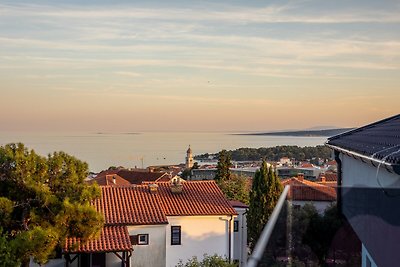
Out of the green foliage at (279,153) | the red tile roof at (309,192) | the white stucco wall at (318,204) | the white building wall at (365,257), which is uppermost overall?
the green foliage at (279,153)

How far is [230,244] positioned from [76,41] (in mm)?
20711

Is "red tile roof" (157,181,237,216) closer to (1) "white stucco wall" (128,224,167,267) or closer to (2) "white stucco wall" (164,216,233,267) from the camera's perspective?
(2) "white stucco wall" (164,216,233,267)

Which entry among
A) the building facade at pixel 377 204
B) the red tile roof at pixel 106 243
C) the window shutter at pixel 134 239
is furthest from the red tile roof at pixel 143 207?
the building facade at pixel 377 204

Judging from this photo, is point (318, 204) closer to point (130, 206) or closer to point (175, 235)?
point (175, 235)

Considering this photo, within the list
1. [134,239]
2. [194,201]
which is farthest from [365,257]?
[194,201]

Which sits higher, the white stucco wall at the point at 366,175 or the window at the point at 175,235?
the white stucco wall at the point at 366,175

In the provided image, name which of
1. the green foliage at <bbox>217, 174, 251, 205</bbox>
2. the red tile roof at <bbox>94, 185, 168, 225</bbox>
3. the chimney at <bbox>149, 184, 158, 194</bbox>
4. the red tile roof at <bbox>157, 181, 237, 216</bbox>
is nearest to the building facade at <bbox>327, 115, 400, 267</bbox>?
the red tile roof at <bbox>94, 185, 168, 225</bbox>

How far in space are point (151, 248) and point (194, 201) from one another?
2.72 m

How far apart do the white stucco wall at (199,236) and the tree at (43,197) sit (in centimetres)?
457

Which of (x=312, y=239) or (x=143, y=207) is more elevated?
(x=312, y=239)

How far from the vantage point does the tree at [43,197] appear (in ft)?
47.3

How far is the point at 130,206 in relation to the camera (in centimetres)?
1928

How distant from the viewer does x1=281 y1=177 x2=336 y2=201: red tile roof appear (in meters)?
3.58

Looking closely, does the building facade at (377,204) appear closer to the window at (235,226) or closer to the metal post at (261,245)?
the metal post at (261,245)
